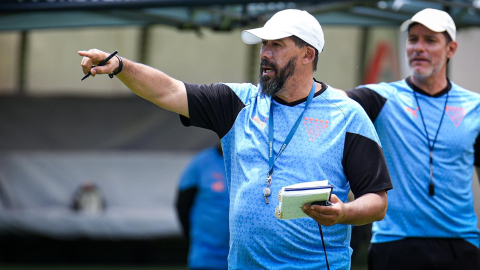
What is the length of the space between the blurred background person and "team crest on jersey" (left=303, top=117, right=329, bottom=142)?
3020mm

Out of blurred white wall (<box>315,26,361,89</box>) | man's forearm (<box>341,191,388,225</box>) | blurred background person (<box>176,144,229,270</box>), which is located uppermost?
man's forearm (<box>341,191,388,225</box>)

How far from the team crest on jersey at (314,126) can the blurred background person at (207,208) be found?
3020mm

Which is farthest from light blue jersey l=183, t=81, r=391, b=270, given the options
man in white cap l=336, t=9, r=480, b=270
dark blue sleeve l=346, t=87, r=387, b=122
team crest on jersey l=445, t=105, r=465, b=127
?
team crest on jersey l=445, t=105, r=465, b=127

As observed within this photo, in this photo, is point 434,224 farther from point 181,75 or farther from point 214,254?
point 181,75

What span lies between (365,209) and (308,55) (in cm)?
84

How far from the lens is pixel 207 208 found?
625 cm

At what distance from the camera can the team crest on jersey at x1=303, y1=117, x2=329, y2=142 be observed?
325cm

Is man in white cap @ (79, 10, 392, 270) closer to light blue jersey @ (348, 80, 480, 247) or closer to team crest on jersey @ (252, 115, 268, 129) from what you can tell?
team crest on jersey @ (252, 115, 268, 129)

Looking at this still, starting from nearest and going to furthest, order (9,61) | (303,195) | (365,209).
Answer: (303,195), (365,209), (9,61)

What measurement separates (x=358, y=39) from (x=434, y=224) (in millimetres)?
6973

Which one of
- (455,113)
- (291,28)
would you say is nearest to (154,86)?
(291,28)

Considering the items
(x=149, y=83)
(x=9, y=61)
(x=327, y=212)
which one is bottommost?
(x=9, y=61)

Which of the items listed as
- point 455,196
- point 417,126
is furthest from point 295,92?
point 455,196

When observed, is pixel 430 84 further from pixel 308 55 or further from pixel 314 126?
pixel 314 126
